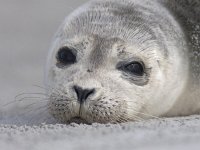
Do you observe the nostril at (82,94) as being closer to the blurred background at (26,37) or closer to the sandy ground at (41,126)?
the sandy ground at (41,126)

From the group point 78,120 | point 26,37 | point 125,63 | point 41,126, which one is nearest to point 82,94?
point 78,120

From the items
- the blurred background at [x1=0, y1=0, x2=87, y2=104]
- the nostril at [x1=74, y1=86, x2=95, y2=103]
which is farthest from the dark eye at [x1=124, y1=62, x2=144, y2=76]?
the blurred background at [x1=0, y1=0, x2=87, y2=104]

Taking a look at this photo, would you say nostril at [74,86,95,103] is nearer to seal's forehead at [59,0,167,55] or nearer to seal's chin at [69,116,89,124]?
seal's chin at [69,116,89,124]

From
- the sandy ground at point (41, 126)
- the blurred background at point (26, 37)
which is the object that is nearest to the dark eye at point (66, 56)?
the sandy ground at point (41, 126)

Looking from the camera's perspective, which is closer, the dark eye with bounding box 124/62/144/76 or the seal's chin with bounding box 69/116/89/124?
the seal's chin with bounding box 69/116/89/124

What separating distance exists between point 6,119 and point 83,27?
85 cm

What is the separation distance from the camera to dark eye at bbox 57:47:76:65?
4039 mm

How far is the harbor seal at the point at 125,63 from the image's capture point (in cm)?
364

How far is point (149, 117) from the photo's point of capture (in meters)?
4.05

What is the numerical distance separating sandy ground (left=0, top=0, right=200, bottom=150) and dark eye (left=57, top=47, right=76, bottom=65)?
0.47 m

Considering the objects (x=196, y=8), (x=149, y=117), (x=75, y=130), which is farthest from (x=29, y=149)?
(x=196, y=8)

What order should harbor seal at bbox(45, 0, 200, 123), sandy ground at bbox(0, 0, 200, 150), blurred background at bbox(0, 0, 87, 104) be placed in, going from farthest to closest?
1. blurred background at bbox(0, 0, 87, 104)
2. harbor seal at bbox(45, 0, 200, 123)
3. sandy ground at bbox(0, 0, 200, 150)

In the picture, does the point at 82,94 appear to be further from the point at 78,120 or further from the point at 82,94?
the point at 78,120

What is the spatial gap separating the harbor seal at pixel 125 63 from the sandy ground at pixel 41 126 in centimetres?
21
